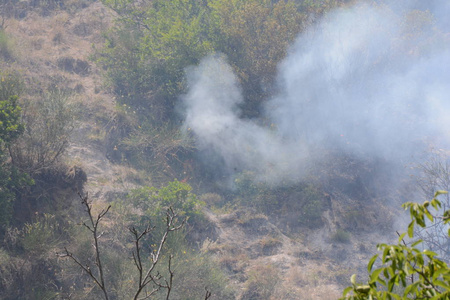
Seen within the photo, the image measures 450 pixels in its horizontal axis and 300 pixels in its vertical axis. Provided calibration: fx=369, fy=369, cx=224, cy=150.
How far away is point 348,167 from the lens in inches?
434

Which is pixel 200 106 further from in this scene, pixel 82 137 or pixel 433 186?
pixel 433 186

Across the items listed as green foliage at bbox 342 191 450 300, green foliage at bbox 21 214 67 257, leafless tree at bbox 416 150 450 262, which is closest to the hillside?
green foliage at bbox 21 214 67 257

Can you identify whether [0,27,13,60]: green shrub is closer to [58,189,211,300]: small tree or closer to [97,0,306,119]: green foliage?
[97,0,306,119]: green foliage

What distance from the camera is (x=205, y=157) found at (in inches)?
419

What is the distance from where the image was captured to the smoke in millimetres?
10812

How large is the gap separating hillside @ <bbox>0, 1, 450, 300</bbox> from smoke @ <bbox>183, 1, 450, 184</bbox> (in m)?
0.05

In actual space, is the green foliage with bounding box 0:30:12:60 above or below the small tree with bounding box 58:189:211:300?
above

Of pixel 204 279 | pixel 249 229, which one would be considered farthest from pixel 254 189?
pixel 204 279

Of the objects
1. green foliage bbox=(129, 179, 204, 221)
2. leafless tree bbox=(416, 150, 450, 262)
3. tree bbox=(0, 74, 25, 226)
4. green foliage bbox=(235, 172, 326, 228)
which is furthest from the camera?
green foliage bbox=(235, 172, 326, 228)

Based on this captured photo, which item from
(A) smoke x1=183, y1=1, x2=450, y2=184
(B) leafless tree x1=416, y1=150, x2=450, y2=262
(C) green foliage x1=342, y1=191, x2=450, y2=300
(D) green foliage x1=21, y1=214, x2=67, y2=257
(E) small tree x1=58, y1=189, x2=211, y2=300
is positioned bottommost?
(C) green foliage x1=342, y1=191, x2=450, y2=300

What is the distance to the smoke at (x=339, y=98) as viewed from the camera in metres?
10.8

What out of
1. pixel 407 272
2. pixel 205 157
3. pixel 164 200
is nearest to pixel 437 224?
pixel 205 157

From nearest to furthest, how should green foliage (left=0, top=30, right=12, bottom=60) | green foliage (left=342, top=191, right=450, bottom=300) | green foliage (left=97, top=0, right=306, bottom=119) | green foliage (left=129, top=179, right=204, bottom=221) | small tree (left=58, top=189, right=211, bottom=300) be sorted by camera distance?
green foliage (left=342, top=191, right=450, bottom=300) < small tree (left=58, top=189, right=211, bottom=300) < green foliage (left=129, top=179, right=204, bottom=221) < green foliage (left=0, top=30, right=12, bottom=60) < green foliage (left=97, top=0, right=306, bottom=119)

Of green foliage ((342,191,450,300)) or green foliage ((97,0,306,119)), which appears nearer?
green foliage ((342,191,450,300))
